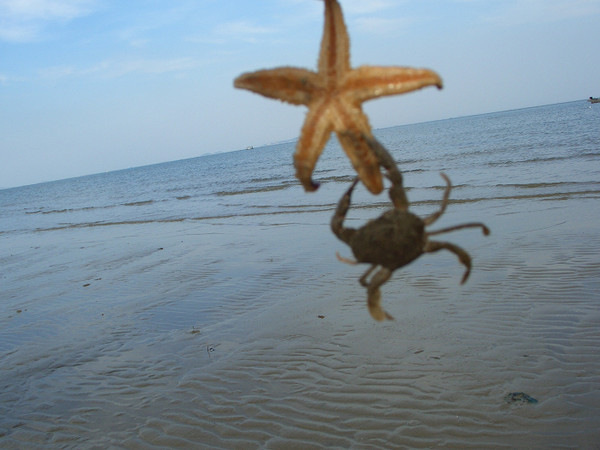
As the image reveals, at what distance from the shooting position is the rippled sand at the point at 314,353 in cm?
645

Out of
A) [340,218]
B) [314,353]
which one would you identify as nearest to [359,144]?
[340,218]

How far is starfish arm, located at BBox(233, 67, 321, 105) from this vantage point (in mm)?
1981

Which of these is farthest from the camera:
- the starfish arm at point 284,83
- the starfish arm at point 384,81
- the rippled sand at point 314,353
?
the rippled sand at point 314,353

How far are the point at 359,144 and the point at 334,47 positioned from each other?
1.42ft

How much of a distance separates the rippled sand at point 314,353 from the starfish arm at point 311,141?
5.09m

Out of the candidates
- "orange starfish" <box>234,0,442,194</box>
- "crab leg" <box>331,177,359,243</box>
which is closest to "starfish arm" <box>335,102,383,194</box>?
"orange starfish" <box>234,0,442,194</box>

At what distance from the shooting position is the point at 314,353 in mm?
8391

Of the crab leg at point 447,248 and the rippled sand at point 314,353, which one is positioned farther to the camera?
the rippled sand at point 314,353

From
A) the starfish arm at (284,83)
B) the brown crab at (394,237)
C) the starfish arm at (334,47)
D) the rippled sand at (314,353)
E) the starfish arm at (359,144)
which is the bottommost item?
the rippled sand at (314,353)

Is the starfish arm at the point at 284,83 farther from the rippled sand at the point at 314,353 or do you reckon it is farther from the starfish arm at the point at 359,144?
the rippled sand at the point at 314,353

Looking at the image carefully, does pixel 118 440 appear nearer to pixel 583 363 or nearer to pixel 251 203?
pixel 583 363

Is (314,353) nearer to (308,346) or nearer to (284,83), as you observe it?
(308,346)

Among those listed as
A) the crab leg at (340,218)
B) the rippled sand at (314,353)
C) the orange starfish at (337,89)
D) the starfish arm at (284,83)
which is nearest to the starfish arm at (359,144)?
the orange starfish at (337,89)

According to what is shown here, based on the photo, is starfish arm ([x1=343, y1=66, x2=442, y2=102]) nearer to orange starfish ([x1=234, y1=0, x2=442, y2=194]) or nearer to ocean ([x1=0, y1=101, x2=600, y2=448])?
orange starfish ([x1=234, y1=0, x2=442, y2=194])
